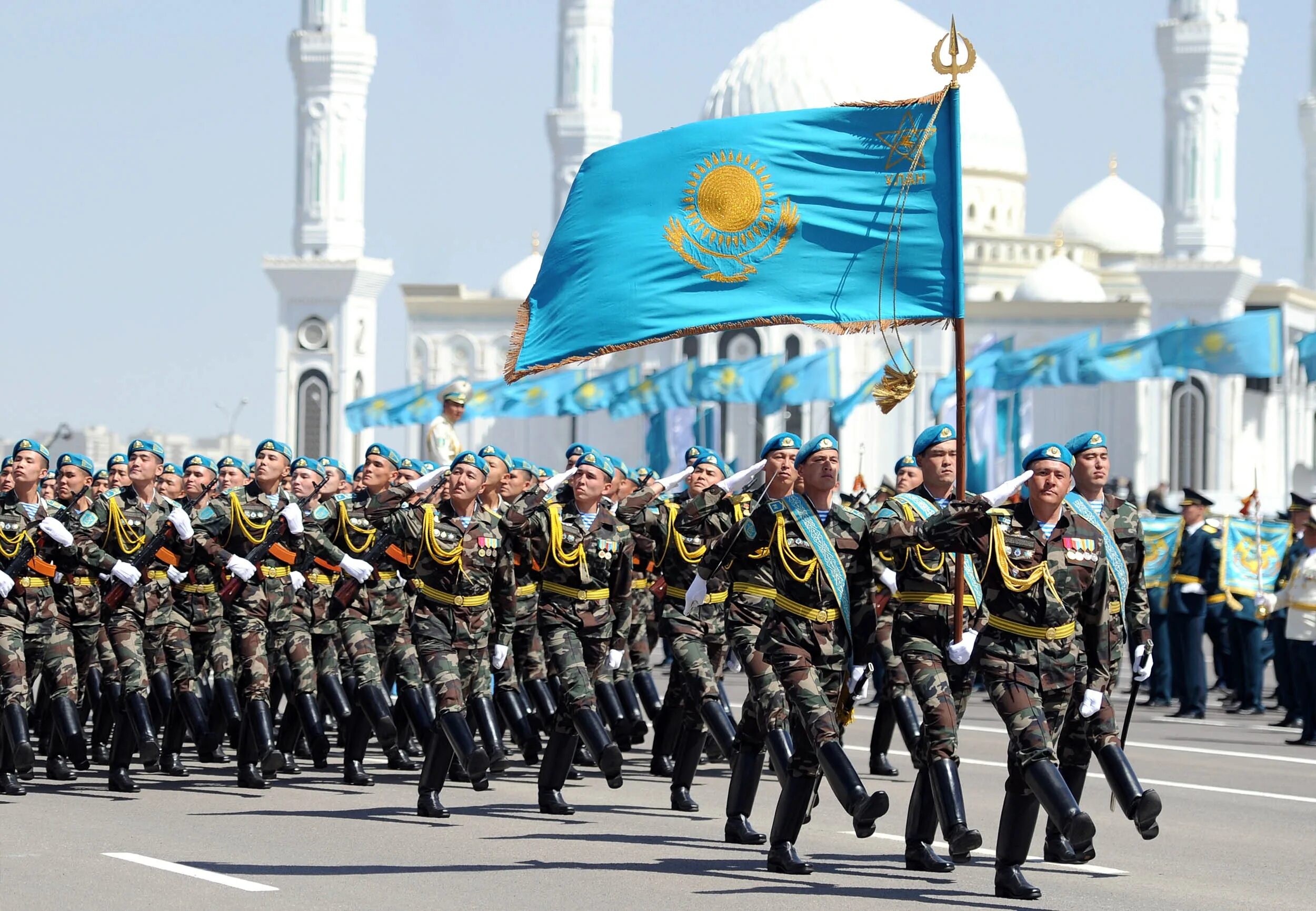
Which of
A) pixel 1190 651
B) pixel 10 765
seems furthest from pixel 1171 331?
pixel 10 765

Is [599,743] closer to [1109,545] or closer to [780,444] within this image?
[780,444]

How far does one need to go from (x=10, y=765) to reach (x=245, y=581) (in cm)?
154

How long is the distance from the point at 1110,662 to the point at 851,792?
4.04 ft

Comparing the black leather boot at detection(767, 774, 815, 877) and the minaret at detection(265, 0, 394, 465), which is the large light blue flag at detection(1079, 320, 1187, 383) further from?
the minaret at detection(265, 0, 394, 465)

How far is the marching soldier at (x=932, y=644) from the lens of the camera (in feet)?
30.4

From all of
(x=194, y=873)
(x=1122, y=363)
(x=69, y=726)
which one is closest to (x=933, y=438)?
(x=194, y=873)

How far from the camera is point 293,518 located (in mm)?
12867

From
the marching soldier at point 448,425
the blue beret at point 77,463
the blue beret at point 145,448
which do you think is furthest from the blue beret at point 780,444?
the marching soldier at point 448,425

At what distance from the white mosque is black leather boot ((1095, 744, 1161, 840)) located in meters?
54.7

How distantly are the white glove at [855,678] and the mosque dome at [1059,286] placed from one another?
64.7 m

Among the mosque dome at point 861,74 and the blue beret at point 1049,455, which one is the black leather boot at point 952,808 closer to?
the blue beret at point 1049,455

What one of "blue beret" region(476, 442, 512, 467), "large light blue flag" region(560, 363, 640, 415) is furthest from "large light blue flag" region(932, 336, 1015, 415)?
"blue beret" region(476, 442, 512, 467)

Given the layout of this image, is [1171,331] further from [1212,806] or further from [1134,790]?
[1134,790]

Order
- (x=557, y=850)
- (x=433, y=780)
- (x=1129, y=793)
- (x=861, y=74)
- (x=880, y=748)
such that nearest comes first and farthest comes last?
(x=1129, y=793) < (x=557, y=850) < (x=433, y=780) < (x=880, y=748) < (x=861, y=74)
